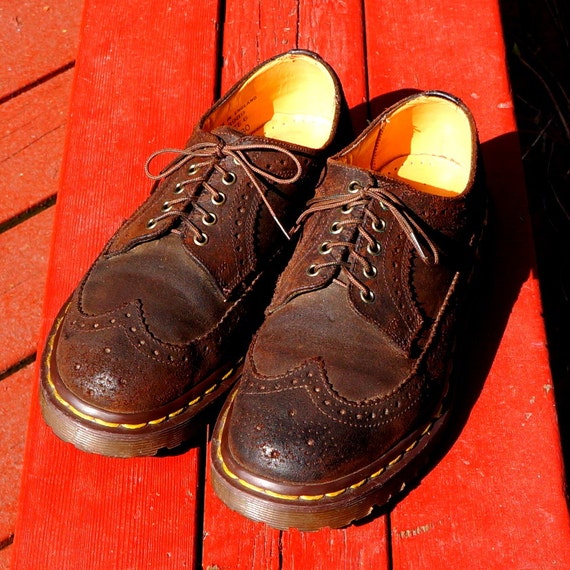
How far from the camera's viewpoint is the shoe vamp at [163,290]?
1229mm

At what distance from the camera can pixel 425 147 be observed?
4.97 feet

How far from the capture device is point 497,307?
1478 mm

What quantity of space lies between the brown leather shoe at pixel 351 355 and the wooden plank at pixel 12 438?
0.80 metres

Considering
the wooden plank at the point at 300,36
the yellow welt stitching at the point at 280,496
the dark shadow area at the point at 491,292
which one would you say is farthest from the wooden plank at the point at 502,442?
the yellow welt stitching at the point at 280,496

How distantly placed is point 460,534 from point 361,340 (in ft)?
1.35

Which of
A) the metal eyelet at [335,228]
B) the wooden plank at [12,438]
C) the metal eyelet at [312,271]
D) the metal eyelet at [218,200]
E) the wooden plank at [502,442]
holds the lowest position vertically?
the wooden plank at [12,438]

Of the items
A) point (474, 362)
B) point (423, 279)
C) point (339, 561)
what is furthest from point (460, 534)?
point (423, 279)

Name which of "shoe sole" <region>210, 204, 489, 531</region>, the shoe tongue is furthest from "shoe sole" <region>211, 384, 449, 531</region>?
the shoe tongue

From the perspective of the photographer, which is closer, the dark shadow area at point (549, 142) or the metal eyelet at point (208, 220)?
the metal eyelet at point (208, 220)

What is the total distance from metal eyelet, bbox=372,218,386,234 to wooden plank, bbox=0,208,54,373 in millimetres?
1118

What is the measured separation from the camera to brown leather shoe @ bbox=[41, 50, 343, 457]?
120 cm

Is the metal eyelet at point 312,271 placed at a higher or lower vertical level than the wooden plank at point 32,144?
higher

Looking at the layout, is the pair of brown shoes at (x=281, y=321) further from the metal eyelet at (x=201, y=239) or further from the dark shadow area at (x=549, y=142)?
the dark shadow area at (x=549, y=142)

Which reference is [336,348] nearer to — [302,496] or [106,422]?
[302,496]
